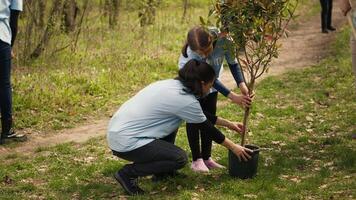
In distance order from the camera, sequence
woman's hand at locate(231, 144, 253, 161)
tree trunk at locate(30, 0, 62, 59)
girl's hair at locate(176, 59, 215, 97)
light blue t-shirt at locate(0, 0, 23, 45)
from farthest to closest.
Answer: tree trunk at locate(30, 0, 62, 59), light blue t-shirt at locate(0, 0, 23, 45), woman's hand at locate(231, 144, 253, 161), girl's hair at locate(176, 59, 215, 97)

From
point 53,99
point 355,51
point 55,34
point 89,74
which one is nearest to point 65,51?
point 55,34

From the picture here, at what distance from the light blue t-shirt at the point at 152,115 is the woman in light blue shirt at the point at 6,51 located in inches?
82.1

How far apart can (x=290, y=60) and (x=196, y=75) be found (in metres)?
7.29

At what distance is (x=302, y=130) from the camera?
666 cm

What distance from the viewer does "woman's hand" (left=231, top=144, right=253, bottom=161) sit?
4719mm

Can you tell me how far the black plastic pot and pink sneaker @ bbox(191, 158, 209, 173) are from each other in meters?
0.30

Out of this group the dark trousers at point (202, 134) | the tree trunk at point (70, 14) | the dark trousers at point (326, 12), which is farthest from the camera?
the dark trousers at point (326, 12)

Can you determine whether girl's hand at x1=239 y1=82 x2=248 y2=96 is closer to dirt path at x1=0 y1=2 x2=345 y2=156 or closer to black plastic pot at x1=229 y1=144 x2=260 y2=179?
black plastic pot at x1=229 y1=144 x2=260 y2=179

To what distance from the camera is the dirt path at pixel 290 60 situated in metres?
6.65

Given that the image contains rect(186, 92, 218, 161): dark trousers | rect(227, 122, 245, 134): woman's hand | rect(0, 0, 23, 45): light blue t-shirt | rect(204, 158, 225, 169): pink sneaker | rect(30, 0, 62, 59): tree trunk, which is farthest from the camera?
rect(30, 0, 62, 59): tree trunk

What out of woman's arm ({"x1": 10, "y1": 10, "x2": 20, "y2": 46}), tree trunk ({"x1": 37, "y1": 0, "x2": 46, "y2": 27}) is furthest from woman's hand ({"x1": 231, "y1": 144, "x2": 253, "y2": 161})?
tree trunk ({"x1": 37, "y1": 0, "x2": 46, "y2": 27})

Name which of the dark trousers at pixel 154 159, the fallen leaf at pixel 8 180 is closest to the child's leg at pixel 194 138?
the dark trousers at pixel 154 159

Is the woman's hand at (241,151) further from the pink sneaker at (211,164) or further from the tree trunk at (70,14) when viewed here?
the tree trunk at (70,14)

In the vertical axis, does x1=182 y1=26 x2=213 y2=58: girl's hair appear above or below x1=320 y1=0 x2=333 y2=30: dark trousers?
above
